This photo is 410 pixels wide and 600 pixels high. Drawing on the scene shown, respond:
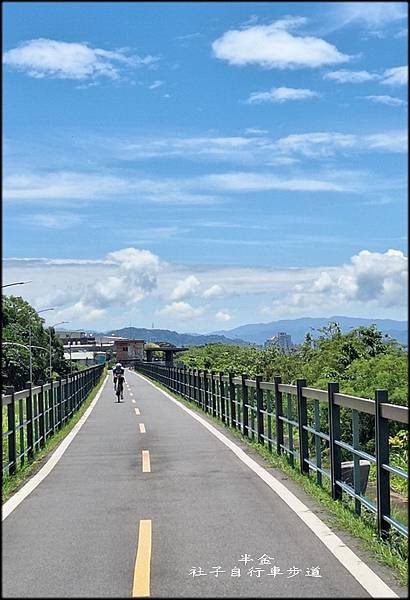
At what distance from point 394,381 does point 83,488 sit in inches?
315

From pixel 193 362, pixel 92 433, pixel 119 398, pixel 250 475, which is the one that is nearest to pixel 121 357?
pixel 193 362

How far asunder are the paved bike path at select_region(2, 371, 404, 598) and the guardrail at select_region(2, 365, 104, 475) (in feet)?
2.71

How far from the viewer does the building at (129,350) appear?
12669 cm

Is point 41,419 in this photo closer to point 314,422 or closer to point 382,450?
point 314,422

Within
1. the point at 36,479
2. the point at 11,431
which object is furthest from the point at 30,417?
the point at 36,479

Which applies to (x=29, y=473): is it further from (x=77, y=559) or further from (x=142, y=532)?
(x=77, y=559)

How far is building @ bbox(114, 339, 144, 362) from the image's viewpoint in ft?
416

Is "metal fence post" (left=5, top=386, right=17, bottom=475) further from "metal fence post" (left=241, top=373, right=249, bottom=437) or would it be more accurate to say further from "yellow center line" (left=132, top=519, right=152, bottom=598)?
"metal fence post" (left=241, top=373, right=249, bottom=437)

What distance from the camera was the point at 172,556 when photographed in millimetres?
7602

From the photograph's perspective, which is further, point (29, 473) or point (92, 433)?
point (92, 433)

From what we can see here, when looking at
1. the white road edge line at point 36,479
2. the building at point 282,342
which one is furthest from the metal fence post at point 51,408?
the building at point 282,342

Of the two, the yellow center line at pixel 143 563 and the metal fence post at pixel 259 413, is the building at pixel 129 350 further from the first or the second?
the yellow center line at pixel 143 563

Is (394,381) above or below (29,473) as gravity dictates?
above

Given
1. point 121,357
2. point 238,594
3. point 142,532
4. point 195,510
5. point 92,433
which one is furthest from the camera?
point 121,357
